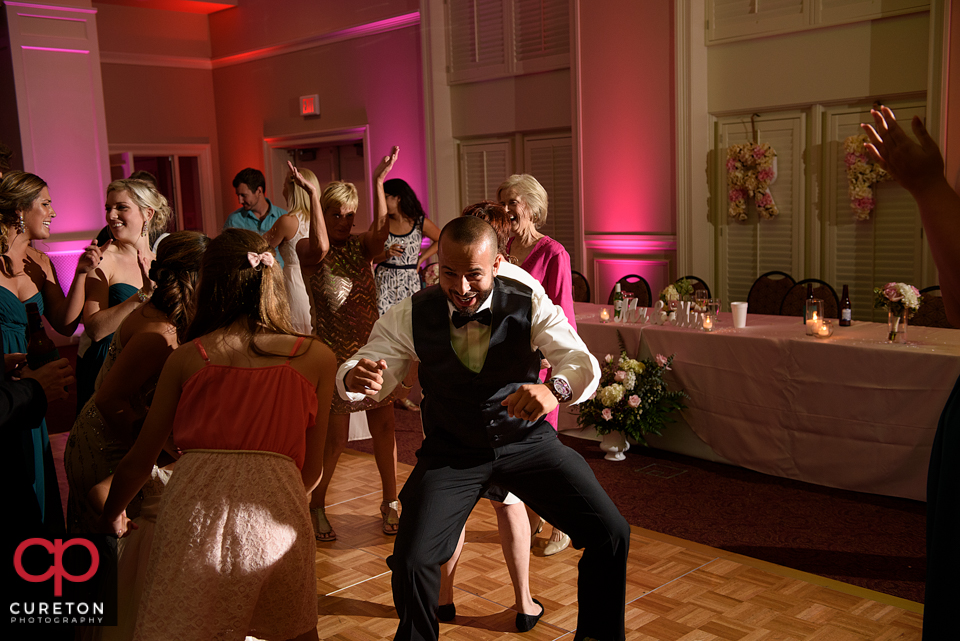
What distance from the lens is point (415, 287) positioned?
5484 millimetres

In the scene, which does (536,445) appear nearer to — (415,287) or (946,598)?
(946,598)

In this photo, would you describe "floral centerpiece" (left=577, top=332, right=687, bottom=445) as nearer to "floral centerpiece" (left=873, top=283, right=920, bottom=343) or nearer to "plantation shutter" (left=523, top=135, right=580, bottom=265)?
A: "floral centerpiece" (left=873, top=283, right=920, bottom=343)

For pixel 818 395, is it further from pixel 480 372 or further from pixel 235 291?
pixel 235 291

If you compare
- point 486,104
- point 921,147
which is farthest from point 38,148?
point 921,147

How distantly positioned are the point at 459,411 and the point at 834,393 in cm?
254

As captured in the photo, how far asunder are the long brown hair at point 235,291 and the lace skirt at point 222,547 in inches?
11.9

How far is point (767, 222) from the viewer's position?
6.41 m

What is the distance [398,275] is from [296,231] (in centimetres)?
93

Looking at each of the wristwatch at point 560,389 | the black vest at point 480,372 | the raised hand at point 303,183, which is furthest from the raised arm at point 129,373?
the raised hand at point 303,183

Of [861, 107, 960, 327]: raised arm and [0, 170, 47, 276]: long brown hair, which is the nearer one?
[861, 107, 960, 327]: raised arm

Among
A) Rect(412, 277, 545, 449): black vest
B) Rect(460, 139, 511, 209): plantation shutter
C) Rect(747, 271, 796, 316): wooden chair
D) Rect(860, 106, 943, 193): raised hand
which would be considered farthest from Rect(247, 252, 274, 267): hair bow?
Rect(460, 139, 511, 209): plantation shutter

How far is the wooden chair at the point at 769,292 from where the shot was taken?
20.2 feet

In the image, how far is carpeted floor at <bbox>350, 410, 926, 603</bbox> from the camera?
338 centimetres

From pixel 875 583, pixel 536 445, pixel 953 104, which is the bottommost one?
pixel 875 583
